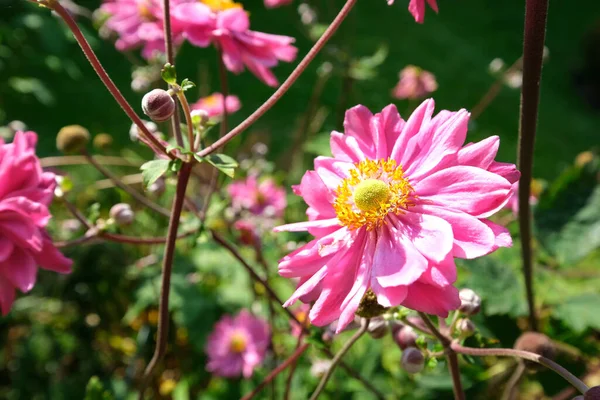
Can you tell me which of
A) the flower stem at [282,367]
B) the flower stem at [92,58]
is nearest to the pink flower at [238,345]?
the flower stem at [282,367]

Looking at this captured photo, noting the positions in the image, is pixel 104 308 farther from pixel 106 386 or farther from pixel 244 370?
pixel 244 370

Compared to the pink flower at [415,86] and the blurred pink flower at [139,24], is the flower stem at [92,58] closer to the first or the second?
the blurred pink flower at [139,24]

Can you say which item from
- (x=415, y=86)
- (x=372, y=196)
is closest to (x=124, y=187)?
(x=372, y=196)

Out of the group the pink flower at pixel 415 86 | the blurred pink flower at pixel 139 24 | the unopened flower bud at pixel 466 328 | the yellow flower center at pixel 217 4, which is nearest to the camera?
the unopened flower bud at pixel 466 328

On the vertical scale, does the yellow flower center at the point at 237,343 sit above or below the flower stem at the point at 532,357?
below

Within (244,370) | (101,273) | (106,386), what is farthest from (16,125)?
(244,370)

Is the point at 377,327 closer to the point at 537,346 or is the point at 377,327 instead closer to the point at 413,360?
the point at 413,360

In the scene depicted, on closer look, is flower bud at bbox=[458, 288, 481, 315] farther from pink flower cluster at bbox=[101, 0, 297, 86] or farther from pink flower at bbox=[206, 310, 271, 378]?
pink flower at bbox=[206, 310, 271, 378]
